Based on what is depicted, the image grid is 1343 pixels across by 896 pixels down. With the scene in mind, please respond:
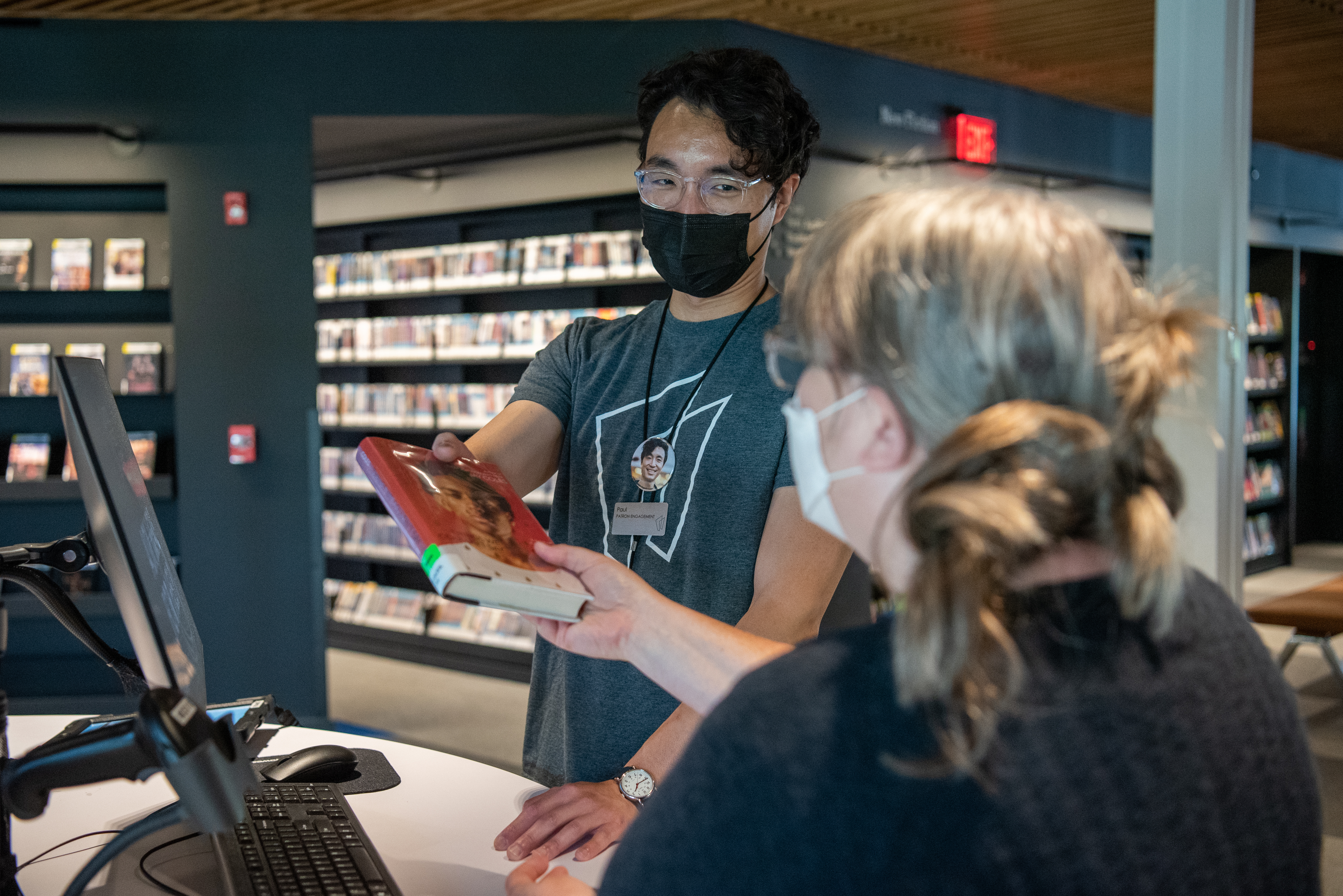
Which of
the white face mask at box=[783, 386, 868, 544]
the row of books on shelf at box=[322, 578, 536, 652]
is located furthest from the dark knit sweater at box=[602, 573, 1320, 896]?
the row of books on shelf at box=[322, 578, 536, 652]

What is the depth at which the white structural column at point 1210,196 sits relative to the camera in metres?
3.32

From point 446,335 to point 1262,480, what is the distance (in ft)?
15.3

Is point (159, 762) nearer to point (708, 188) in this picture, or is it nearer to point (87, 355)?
point (708, 188)

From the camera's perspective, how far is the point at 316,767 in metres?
1.50

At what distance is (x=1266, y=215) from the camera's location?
243 inches

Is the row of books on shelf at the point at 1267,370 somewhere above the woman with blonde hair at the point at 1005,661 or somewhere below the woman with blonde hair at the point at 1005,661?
above

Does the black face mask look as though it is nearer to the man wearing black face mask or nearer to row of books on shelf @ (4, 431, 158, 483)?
the man wearing black face mask

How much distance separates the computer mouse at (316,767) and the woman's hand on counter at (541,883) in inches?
21.1

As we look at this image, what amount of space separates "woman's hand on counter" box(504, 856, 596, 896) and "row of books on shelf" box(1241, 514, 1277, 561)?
3322 mm

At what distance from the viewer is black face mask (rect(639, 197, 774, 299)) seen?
61.0 inches

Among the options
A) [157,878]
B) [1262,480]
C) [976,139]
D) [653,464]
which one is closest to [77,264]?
[653,464]

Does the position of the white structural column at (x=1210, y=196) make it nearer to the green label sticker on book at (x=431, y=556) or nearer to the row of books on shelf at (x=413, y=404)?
the green label sticker on book at (x=431, y=556)

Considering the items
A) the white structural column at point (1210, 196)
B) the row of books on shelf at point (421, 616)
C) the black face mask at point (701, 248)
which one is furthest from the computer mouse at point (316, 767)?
the row of books on shelf at point (421, 616)

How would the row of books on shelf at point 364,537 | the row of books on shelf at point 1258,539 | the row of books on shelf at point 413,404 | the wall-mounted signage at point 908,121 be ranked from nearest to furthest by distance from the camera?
the row of books on shelf at point 1258,539
the wall-mounted signage at point 908,121
the row of books on shelf at point 413,404
the row of books on shelf at point 364,537
